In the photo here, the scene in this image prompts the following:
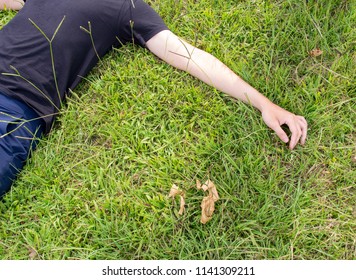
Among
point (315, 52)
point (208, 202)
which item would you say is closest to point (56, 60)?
point (208, 202)

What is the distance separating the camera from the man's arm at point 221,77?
2.13 m

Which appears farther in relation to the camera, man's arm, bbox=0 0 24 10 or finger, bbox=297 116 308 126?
man's arm, bbox=0 0 24 10

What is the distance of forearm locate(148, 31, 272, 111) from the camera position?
2.22m

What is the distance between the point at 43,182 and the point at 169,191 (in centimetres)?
81

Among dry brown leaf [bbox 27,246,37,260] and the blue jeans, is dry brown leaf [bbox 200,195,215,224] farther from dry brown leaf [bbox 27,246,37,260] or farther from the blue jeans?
the blue jeans

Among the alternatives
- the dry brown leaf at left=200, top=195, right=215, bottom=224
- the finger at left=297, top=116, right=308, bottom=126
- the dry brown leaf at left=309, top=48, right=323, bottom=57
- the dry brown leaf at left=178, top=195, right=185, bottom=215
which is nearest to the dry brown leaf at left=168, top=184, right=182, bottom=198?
the dry brown leaf at left=178, top=195, right=185, bottom=215

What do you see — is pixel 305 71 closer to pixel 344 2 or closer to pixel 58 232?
pixel 344 2

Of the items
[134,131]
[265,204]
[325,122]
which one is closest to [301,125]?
[325,122]

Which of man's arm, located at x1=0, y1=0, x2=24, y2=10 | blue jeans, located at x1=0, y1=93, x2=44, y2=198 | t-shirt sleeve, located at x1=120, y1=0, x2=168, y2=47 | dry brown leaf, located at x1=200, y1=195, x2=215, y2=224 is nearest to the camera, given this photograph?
dry brown leaf, located at x1=200, y1=195, x2=215, y2=224

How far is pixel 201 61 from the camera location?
2283 millimetres

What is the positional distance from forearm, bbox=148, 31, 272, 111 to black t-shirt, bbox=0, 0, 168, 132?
0.48 ft

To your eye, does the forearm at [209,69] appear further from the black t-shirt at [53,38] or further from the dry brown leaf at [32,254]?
the dry brown leaf at [32,254]

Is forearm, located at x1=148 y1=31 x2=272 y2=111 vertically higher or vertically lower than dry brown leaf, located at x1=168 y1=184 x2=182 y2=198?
higher

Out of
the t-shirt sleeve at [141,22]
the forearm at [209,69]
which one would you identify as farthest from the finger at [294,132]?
the t-shirt sleeve at [141,22]
